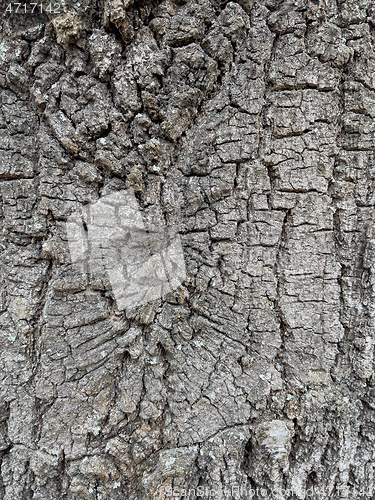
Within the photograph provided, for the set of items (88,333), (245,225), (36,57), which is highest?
(36,57)

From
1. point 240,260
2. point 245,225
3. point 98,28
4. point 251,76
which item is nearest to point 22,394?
point 240,260

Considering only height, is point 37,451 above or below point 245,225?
below

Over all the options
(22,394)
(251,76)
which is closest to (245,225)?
(251,76)

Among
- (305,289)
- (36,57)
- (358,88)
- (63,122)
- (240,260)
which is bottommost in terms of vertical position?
(305,289)

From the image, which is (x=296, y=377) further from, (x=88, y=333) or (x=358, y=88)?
(x=358, y=88)

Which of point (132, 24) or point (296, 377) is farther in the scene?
point (296, 377)

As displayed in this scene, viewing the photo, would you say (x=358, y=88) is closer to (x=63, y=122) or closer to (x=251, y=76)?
(x=251, y=76)
